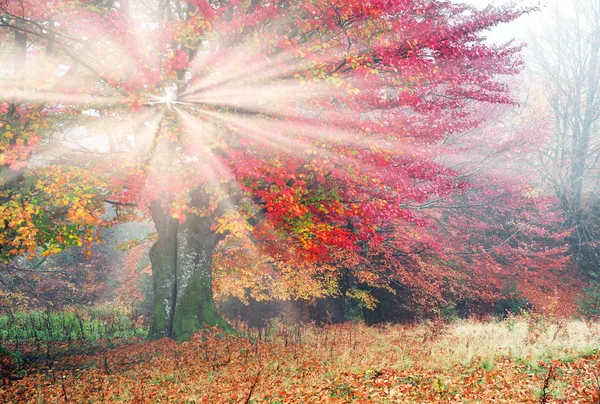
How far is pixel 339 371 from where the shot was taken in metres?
Result: 7.05

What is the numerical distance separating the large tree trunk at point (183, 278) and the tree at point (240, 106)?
4.73ft

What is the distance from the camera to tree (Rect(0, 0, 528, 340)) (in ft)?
25.7

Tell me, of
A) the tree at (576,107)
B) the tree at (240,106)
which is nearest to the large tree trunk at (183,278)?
the tree at (240,106)

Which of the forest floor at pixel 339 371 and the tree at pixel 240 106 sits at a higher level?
the tree at pixel 240 106

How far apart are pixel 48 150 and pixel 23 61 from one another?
2231 millimetres

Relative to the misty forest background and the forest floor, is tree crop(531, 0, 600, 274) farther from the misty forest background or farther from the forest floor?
the forest floor

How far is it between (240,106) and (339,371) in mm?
6108

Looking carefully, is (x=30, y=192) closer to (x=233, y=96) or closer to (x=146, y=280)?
(x=233, y=96)

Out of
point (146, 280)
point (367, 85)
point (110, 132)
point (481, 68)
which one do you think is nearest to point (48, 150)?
point (110, 132)

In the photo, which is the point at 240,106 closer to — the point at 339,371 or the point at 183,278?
the point at 183,278

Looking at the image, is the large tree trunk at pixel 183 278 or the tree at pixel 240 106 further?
the large tree trunk at pixel 183 278

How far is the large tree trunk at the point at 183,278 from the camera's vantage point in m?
10.8

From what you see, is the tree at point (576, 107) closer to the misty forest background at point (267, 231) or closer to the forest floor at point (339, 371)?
the misty forest background at point (267, 231)

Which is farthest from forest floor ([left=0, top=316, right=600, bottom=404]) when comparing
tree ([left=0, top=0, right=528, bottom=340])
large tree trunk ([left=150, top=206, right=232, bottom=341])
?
tree ([left=0, top=0, right=528, bottom=340])
